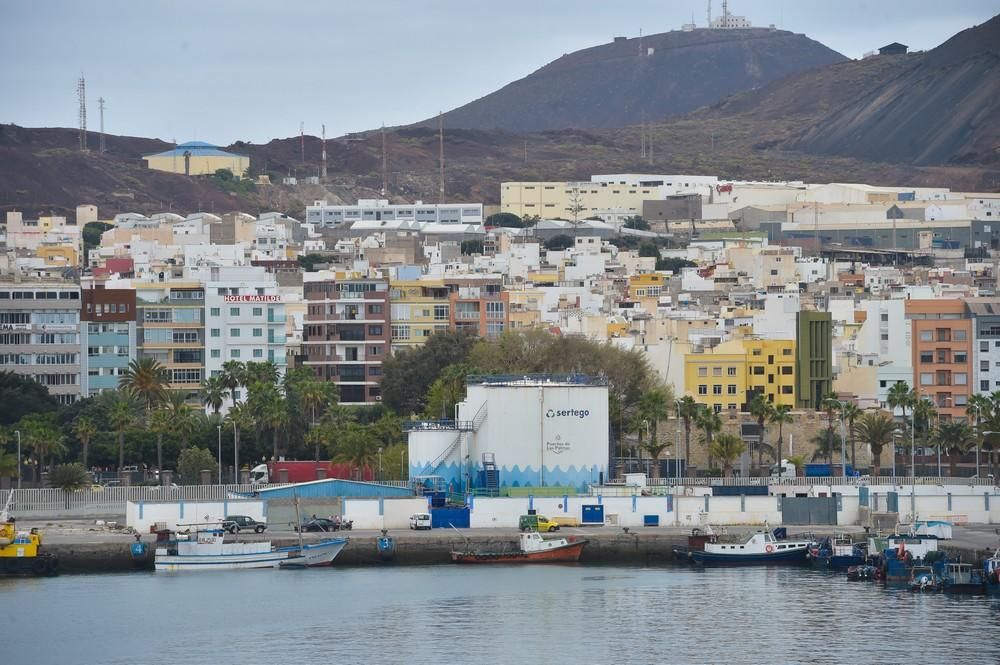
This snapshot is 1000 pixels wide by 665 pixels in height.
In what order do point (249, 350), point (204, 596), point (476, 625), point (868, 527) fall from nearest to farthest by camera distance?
point (476, 625), point (204, 596), point (868, 527), point (249, 350)

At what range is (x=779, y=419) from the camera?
102812mm

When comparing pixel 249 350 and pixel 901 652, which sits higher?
pixel 249 350

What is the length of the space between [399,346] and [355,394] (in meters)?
4.41

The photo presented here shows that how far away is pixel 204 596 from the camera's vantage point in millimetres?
70250

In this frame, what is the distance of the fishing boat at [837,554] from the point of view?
247 ft

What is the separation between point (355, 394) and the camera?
12950 cm

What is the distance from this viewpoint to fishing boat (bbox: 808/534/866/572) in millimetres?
75162

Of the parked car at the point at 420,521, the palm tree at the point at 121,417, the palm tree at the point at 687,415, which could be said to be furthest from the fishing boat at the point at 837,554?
the palm tree at the point at 121,417

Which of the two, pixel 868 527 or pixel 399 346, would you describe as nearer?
pixel 868 527

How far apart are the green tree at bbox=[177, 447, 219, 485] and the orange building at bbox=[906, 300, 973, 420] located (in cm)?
3917

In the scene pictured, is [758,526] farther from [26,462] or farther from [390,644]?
[26,462]

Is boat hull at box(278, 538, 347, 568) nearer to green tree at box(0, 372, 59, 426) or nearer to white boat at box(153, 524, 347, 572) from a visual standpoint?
white boat at box(153, 524, 347, 572)

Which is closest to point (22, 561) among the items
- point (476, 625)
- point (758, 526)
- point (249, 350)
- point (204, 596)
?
point (204, 596)

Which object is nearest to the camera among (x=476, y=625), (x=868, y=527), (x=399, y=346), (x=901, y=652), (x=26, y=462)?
(x=901, y=652)
